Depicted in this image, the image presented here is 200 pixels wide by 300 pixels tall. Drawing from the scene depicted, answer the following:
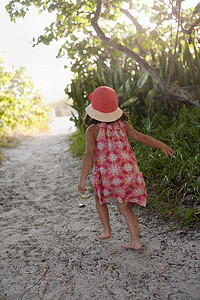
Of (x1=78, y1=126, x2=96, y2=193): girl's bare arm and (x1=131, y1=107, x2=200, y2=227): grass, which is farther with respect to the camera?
(x1=131, y1=107, x2=200, y2=227): grass

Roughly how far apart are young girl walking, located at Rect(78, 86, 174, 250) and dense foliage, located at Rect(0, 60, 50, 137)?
562 cm

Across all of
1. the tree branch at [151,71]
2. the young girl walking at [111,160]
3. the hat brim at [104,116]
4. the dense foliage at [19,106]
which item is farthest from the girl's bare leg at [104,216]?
the dense foliage at [19,106]

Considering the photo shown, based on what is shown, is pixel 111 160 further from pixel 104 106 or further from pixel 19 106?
pixel 19 106

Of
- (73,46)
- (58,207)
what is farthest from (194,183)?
(73,46)

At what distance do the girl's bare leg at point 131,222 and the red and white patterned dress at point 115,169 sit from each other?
0.05 metres

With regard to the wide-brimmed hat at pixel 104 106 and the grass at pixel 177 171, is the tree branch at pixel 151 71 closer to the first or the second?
the grass at pixel 177 171

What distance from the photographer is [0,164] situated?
212 inches

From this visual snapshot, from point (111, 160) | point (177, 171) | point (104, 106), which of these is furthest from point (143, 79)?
point (111, 160)

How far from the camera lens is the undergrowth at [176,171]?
268 cm

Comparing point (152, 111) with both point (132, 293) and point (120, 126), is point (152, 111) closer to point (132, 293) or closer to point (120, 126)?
point (120, 126)

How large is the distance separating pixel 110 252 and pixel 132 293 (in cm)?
53

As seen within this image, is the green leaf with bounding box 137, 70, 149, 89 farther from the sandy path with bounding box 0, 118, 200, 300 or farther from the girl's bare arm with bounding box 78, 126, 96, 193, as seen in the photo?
the girl's bare arm with bounding box 78, 126, 96, 193

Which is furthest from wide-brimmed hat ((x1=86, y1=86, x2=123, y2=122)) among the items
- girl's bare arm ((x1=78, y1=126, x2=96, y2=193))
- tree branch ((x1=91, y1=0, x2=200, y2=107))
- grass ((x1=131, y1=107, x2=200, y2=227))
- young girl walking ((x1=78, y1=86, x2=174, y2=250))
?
tree branch ((x1=91, y1=0, x2=200, y2=107))

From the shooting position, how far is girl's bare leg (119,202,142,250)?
2172 mm
